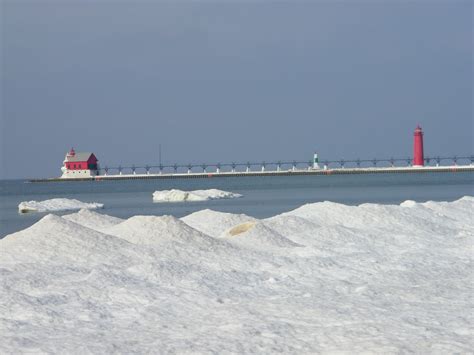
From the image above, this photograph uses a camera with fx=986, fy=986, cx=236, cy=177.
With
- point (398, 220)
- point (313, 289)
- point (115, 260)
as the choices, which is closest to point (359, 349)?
point (313, 289)

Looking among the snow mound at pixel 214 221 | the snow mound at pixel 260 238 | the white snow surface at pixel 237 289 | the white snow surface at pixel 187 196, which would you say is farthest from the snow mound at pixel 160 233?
the white snow surface at pixel 187 196

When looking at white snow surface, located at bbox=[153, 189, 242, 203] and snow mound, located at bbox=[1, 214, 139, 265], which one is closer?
snow mound, located at bbox=[1, 214, 139, 265]

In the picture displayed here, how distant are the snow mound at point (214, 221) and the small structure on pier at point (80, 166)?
422 ft

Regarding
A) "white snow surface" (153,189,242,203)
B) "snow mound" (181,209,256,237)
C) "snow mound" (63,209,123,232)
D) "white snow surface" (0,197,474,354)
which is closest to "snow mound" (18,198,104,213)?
"white snow surface" (153,189,242,203)

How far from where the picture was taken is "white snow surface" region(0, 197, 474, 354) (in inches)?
525

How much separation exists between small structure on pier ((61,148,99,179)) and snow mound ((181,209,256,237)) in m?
129

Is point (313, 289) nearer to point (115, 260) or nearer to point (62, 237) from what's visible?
point (115, 260)

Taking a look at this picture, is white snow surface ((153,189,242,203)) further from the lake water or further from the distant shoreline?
the distant shoreline

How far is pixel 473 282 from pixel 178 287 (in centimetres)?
541

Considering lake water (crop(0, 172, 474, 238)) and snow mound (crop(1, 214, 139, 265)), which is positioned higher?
snow mound (crop(1, 214, 139, 265))

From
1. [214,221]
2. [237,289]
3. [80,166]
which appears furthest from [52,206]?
[80,166]

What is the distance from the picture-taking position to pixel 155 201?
75500 millimetres

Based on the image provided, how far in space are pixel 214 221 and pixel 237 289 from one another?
11.5 m

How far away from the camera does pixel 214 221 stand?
29125 mm
